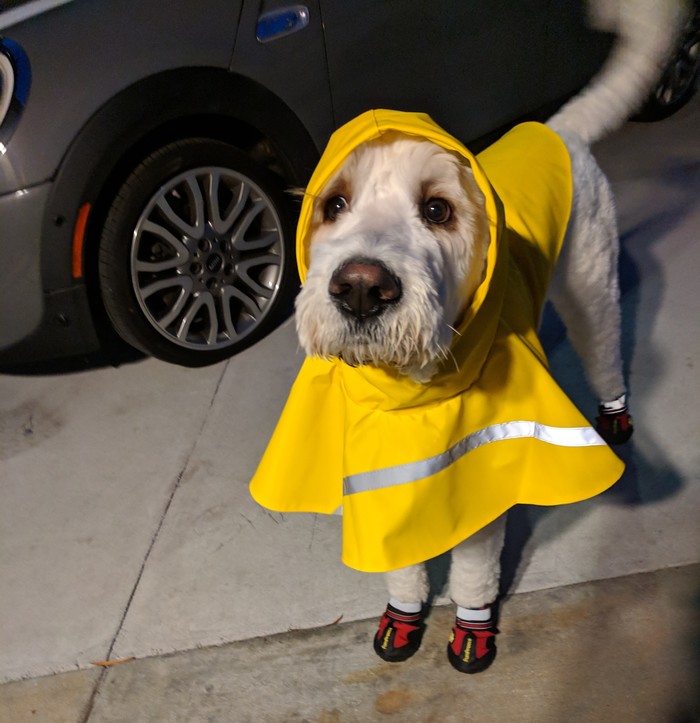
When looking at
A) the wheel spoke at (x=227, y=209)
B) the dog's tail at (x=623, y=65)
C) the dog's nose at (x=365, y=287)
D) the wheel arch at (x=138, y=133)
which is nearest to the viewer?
the dog's nose at (x=365, y=287)

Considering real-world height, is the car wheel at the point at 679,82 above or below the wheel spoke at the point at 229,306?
above

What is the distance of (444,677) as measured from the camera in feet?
6.35

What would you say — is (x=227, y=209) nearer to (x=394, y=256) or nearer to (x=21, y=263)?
(x=21, y=263)

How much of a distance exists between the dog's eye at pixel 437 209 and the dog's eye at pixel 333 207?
20cm

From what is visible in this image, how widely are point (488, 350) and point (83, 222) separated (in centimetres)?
186

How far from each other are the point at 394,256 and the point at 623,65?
1.50 m

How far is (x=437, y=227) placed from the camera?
1546 millimetres

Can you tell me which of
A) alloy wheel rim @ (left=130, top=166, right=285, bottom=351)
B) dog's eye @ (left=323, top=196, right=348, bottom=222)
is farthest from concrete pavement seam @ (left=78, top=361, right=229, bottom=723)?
dog's eye @ (left=323, top=196, right=348, bottom=222)

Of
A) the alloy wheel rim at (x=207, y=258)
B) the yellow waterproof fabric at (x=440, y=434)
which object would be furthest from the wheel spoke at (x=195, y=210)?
the yellow waterproof fabric at (x=440, y=434)

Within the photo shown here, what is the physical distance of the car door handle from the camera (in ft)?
9.47

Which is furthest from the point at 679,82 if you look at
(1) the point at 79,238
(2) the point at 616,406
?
(1) the point at 79,238

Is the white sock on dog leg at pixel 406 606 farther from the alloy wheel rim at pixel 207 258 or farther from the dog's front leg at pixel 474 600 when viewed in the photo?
the alloy wheel rim at pixel 207 258

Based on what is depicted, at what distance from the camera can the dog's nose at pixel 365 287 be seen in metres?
1.30

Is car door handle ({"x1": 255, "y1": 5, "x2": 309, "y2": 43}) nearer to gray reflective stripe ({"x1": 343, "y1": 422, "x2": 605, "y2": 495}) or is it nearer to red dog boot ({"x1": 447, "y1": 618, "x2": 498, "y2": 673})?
gray reflective stripe ({"x1": 343, "y1": 422, "x2": 605, "y2": 495})
